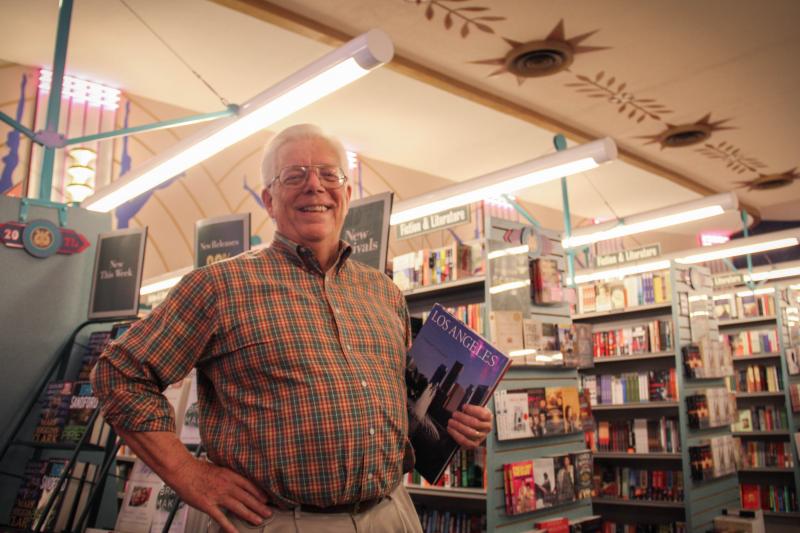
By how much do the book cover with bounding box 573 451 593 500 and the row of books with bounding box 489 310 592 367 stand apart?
65 centimetres

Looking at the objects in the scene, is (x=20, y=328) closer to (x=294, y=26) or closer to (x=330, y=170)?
(x=330, y=170)

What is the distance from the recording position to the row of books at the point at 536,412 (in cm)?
400

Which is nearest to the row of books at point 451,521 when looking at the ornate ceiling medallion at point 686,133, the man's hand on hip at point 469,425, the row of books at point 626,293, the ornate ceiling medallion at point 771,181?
the man's hand on hip at point 469,425

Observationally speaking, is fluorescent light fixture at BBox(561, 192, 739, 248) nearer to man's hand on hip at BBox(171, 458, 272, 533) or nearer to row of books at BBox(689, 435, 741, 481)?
row of books at BBox(689, 435, 741, 481)

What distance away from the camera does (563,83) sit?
668 cm

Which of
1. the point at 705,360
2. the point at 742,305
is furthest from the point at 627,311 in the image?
the point at 742,305

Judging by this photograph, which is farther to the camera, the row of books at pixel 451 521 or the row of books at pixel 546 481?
the row of books at pixel 451 521

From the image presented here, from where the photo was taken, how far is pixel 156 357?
1.44m

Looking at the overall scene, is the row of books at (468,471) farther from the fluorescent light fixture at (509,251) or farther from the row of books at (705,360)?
the row of books at (705,360)

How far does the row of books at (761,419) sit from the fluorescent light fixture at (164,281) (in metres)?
7.07

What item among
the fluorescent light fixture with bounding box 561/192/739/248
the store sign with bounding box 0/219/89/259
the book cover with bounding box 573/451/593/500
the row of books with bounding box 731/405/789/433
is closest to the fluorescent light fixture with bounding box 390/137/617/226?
the fluorescent light fixture with bounding box 561/192/739/248

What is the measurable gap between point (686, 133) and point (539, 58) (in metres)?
3.09

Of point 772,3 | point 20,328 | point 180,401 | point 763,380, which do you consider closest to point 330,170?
point 180,401

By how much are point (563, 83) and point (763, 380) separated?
15.2 ft
